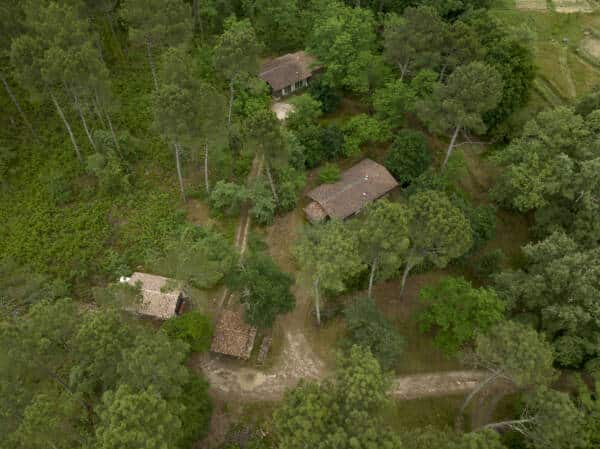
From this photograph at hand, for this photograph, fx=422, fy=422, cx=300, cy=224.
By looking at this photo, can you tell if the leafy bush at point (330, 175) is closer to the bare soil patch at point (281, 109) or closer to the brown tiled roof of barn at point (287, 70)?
the bare soil patch at point (281, 109)

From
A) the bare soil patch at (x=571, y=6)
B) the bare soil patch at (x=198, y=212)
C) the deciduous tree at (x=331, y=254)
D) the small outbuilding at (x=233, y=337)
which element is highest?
the bare soil patch at (x=571, y=6)

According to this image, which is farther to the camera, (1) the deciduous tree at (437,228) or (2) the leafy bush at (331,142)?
(2) the leafy bush at (331,142)

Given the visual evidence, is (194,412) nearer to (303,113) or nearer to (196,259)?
(196,259)

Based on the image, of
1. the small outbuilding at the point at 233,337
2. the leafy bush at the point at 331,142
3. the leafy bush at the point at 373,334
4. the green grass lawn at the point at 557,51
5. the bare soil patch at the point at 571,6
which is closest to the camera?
the leafy bush at the point at 373,334

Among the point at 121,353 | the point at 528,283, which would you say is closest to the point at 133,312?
the point at 121,353

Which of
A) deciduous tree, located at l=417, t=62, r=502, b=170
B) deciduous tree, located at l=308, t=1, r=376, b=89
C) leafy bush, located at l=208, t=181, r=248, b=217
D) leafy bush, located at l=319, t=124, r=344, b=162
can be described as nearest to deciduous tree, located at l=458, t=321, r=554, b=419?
deciduous tree, located at l=417, t=62, r=502, b=170

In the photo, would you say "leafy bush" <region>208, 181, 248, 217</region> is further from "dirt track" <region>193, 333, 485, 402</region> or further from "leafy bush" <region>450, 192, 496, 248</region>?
"leafy bush" <region>450, 192, 496, 248</region>

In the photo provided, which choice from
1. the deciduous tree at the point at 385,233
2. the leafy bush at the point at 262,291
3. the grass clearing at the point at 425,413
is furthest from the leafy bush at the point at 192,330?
the grass clearing at the point at 425,413

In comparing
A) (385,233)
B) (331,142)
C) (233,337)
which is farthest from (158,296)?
(331,142)
